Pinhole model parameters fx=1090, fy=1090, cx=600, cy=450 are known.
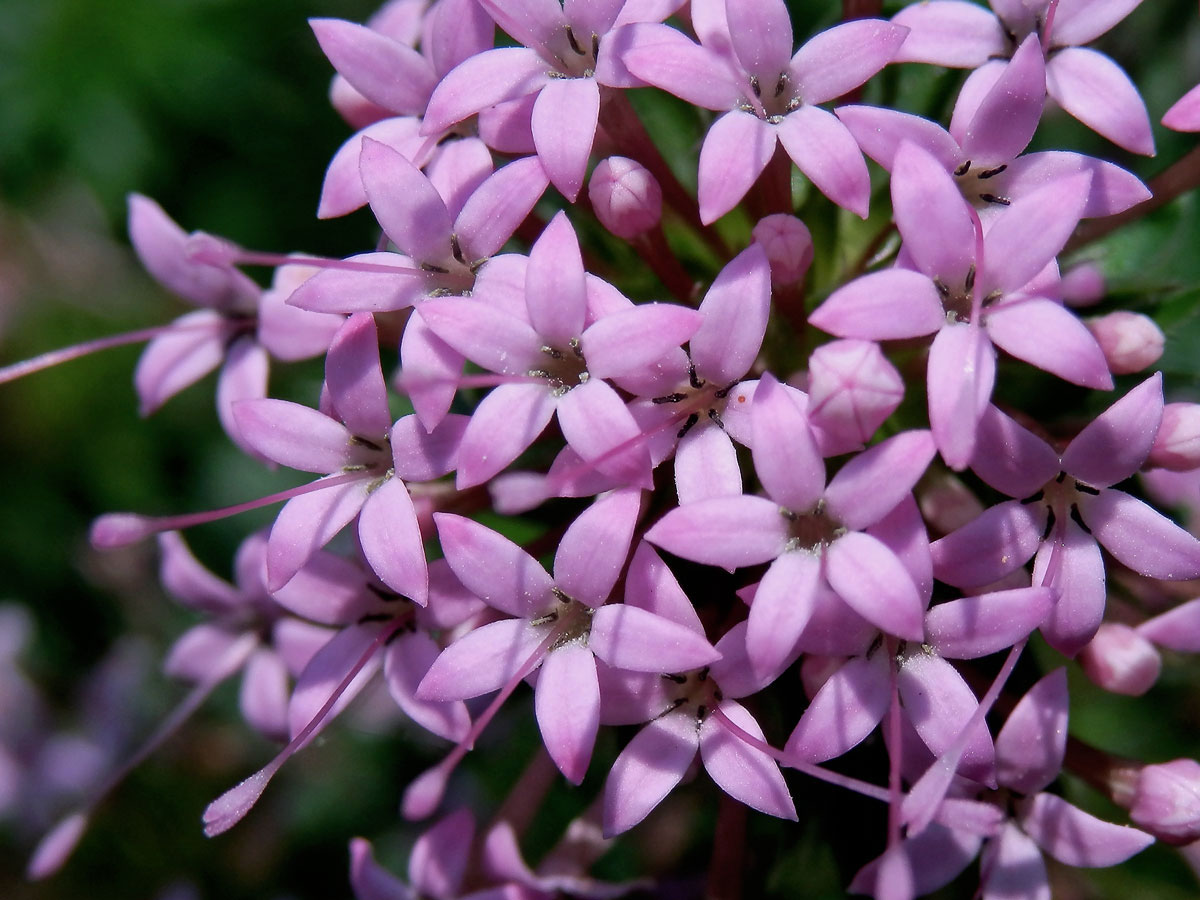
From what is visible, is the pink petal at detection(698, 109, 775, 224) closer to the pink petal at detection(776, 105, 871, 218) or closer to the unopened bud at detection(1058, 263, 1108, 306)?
the pink petal at detection(776, 105, 871, 218)

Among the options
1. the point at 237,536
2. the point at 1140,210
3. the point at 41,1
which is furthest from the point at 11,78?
the point at 1140,210

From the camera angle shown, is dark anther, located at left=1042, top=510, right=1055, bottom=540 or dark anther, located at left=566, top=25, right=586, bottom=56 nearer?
dark anther, located at left=1042, top=510, right=1055, bottom=540

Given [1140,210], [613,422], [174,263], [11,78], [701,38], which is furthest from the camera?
[11,78]

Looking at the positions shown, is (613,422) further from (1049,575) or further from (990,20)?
(990,20)

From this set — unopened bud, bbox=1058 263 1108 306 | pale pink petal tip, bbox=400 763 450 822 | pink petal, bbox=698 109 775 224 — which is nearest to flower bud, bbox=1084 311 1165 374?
unopened bud, bbox=1058 263 1108 306

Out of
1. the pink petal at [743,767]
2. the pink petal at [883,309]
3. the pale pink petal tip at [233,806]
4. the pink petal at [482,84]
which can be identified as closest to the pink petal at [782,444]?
the pink petal at [883,309]

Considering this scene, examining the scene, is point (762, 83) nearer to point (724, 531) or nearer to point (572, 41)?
point (572, 41)

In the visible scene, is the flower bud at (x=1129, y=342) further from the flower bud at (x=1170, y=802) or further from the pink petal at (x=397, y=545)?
the pink petal at (x=397, y=545)
